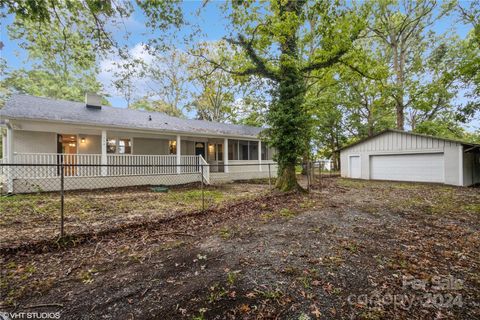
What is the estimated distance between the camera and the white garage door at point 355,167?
15.9m

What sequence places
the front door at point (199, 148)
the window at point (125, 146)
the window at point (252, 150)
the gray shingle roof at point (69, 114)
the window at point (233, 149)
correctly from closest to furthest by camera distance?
the gray shingle roof at point (69, 114) → the window at point (125, 146) → the front door at point (199, 148) → the window at point (233, 149) → the window at point (252, 150)

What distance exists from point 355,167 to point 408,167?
3.33 metres

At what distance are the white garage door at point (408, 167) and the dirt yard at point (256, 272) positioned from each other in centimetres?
970

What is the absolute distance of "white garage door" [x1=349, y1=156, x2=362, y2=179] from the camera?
52.0ft

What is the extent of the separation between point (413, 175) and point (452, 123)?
10196 millimetres

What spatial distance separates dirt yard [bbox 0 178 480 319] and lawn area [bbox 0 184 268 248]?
71cm

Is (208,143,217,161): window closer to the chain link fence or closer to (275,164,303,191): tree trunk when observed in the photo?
the chain link fence

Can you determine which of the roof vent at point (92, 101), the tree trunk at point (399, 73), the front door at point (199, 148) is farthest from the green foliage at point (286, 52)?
the tree trunk at point (399, 73)

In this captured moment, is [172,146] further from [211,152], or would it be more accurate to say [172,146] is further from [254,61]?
[254,61]

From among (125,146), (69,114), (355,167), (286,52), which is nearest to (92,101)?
(69,114)

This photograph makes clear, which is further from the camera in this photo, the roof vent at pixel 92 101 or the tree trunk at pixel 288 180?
the roof vent at pixel 92 101

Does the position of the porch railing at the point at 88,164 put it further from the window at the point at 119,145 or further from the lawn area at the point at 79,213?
the window at the point at 119,145

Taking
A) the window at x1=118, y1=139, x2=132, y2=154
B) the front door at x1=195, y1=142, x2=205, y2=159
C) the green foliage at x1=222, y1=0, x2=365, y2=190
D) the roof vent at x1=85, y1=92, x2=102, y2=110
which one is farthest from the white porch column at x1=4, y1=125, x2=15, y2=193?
the green foliage at x1=222, y1=0, x2=365, y2=190

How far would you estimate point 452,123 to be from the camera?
18.3m
